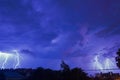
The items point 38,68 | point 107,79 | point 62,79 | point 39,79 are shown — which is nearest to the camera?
point 62,79

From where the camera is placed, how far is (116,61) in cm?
7681

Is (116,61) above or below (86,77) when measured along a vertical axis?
above

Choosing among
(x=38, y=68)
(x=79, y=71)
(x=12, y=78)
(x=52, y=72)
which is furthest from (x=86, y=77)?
(x=12, y=78)

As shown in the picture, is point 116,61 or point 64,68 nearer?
point 64,68

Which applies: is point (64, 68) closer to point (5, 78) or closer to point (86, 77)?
point (86, 77)

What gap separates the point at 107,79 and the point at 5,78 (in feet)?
93.5

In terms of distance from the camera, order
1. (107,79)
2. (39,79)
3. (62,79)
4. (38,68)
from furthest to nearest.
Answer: (107,79) < (38,68) < (39,79) < (62,79)

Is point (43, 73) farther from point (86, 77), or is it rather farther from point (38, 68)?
point (86, 77)

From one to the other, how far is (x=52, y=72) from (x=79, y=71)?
25.3 ft

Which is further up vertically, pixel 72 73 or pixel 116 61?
pixel 116 61

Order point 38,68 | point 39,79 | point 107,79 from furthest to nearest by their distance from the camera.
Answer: point 107,79, point 38,68, point 39,79

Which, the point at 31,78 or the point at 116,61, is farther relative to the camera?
the point at 116,61

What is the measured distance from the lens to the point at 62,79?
206ft

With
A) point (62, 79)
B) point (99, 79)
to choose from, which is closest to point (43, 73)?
point (62, 79)
